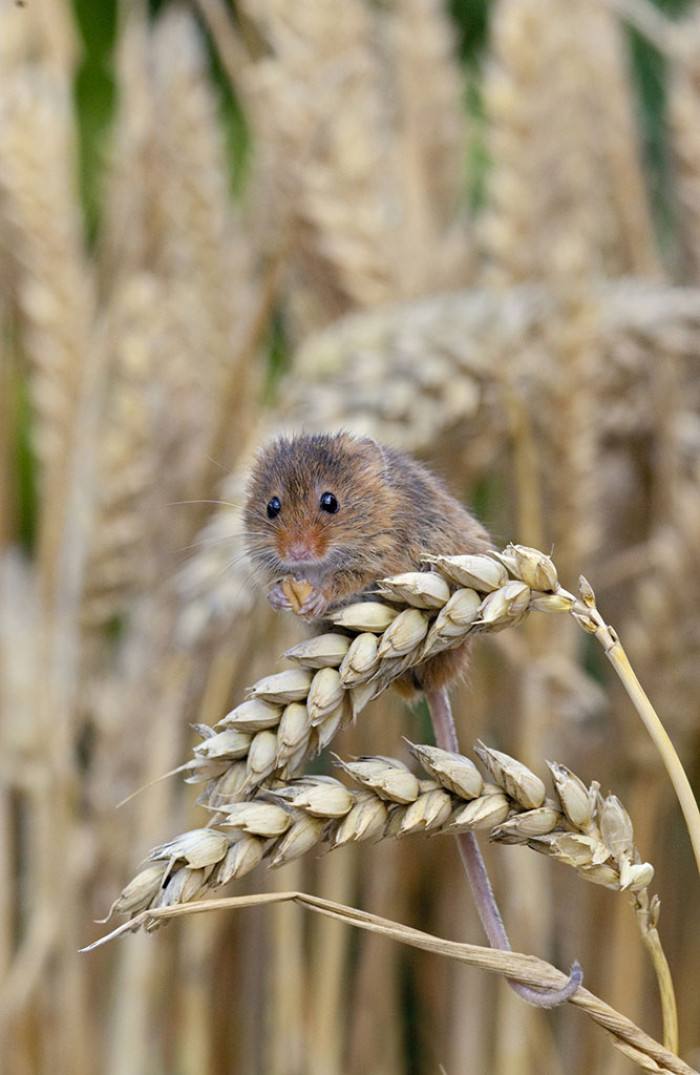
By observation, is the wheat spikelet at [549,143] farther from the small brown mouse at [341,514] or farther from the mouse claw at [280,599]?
the mouse claw at [280,599]

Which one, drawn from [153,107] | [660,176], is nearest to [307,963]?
[153,107]

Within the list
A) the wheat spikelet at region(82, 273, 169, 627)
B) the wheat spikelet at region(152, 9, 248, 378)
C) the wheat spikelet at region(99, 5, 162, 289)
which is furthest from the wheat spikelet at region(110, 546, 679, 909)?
the wheat spikelet at region(99, 5, 162, 289)

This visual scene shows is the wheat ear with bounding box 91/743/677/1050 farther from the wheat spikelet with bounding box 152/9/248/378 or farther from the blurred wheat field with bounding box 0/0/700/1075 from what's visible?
the wheat spikelet with bounding box 152/9/248/378

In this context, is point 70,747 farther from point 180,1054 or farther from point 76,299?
point 76,299

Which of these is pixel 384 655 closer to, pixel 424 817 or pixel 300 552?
pixel 424 817

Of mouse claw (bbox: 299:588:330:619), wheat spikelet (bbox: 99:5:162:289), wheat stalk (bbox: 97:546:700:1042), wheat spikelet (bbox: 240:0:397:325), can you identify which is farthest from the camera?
wheat spikelet (bbox: 99:5:162:289)

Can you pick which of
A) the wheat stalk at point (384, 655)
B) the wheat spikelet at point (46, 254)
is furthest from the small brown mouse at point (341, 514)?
the wheat spikelet at point (46, 254)

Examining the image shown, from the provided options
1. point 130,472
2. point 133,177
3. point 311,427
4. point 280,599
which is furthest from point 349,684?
point 133,177
